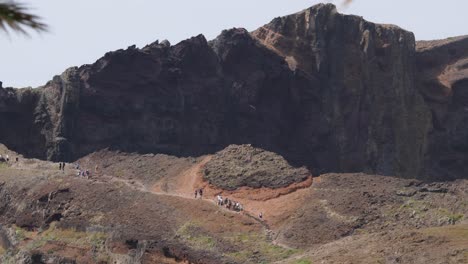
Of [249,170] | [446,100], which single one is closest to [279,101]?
[446,100]

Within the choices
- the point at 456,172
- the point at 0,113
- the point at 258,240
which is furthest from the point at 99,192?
the point at 456,172

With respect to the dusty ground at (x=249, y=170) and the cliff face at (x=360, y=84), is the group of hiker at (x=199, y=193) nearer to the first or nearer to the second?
the dusty ground at (x=249, y=170)

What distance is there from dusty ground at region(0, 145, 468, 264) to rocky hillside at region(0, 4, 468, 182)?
13.1m

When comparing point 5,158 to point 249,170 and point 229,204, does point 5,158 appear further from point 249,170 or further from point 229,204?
point 229,204

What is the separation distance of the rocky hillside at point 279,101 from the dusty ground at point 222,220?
13113 millimetres

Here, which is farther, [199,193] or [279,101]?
[279,101]

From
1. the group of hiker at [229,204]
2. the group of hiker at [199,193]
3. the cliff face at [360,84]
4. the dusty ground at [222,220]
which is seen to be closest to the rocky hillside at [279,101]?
the cliff face at [360,84]

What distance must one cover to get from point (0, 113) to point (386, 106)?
38549mm

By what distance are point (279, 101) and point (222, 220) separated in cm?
3158

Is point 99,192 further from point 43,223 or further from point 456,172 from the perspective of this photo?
point 456,172

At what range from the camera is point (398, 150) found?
8338cm

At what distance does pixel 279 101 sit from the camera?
78062mm

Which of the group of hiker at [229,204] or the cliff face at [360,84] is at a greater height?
the cliff face at [360,84]

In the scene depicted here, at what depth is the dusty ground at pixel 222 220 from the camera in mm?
40344
